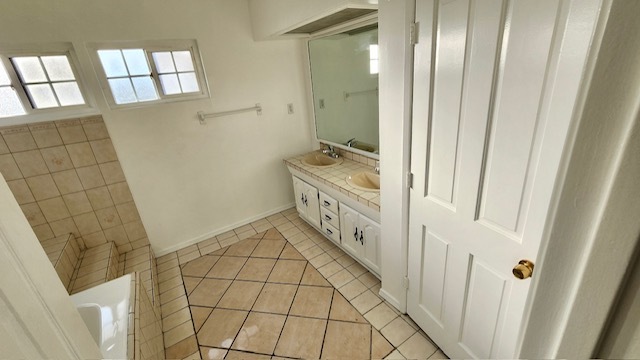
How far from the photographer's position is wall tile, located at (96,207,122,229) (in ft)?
7.80

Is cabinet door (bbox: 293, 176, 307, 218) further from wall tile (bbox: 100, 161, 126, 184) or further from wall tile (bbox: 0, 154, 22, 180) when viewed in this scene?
wall tile (bbox: 0, 154, 22, 180)

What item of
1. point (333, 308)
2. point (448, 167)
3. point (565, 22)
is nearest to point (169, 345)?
point (333, 308)

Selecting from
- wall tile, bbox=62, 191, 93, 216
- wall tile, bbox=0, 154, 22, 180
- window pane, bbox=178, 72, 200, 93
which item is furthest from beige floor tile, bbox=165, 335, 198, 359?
window pane, bbox=178, 72, 200, 93

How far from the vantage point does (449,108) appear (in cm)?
113

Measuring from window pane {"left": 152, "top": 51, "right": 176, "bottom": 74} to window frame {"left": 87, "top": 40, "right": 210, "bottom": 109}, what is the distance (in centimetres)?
3

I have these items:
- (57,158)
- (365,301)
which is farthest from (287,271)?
(57,158)

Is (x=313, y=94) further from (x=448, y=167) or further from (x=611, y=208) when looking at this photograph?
(x=611, y=208)

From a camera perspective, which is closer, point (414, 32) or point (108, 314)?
point (414, 32)

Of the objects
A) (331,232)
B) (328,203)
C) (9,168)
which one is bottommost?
(331,232)

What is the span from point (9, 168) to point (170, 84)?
1.33m

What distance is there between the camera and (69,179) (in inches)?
86.4

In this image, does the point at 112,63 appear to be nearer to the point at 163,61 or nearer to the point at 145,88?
the point at 145,88

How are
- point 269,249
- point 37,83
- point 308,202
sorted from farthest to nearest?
point 308,202 → point 269,249 → point 37,83

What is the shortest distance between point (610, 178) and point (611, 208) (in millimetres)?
30
